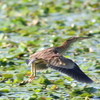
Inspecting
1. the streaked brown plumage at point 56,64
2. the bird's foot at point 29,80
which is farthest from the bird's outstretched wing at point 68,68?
the bird's foot at point 29,80

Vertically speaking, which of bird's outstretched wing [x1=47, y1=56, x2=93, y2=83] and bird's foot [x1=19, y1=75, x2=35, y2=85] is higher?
bird's outstretched wing [x1=47, y1=56, x2=93, y2=83]

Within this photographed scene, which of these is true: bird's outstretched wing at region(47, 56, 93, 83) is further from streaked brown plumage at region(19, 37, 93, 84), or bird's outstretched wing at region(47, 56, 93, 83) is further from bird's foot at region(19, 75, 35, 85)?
bird's foot at region(19, 75, 35, 85)

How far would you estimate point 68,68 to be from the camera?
5.99 m

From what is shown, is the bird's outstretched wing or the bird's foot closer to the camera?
the bird's outstretched wing

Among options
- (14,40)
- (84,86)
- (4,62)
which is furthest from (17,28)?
(84,86)

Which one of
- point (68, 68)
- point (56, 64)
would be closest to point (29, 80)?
point (56, 64)

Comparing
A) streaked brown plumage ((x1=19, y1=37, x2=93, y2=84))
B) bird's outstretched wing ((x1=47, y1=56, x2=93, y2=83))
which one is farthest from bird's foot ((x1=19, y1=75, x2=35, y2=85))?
bird's outstretched wing ((x1=47, y1=56, x2=93, y2=83))

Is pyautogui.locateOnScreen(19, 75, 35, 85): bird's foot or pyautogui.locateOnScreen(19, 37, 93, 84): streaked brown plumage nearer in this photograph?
pyautogui.locateOnScreen(19, 37, 93, 84): streaked brown plumage

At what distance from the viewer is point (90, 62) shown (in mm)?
7516

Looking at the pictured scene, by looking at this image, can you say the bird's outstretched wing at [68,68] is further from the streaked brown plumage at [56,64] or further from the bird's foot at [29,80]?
the bird's foot at [29,80]

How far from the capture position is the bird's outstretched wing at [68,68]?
5.91 metres

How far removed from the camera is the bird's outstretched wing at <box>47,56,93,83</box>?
591 centimetres

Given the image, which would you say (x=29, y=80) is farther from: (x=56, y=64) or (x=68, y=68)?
(x=68, y=68)

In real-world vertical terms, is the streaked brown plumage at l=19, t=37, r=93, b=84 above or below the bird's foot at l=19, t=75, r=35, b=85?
above
